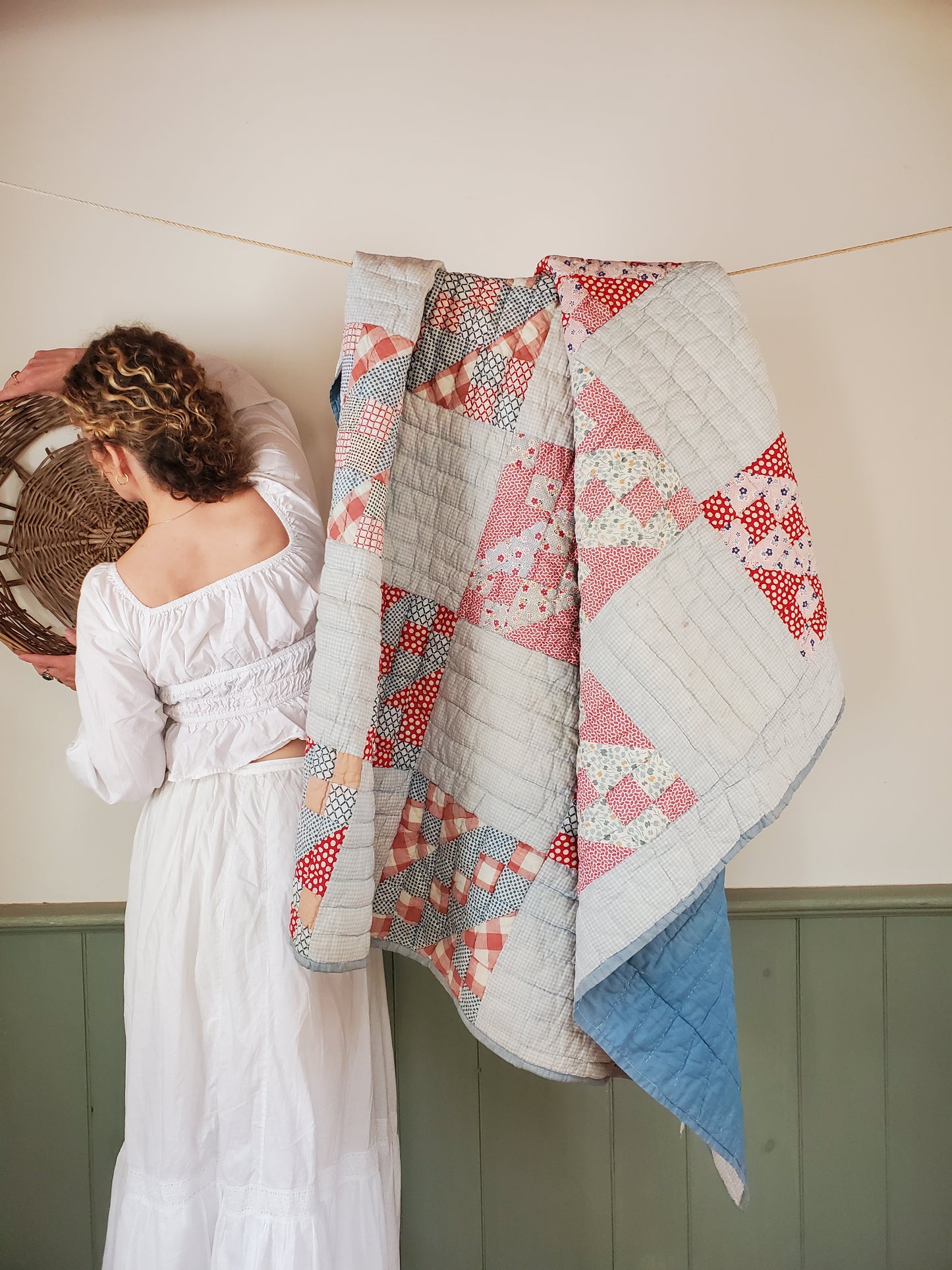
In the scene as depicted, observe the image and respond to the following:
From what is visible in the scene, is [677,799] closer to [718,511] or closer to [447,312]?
[718,511]

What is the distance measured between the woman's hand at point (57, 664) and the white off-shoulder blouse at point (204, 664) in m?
0.15

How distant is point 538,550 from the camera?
1.06 m

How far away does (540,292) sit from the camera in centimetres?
108

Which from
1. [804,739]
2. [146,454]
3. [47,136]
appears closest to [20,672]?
[146,454]

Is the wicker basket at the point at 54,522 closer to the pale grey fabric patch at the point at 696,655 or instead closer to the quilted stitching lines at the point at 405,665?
the quilted stitching lines at the point at 405,665

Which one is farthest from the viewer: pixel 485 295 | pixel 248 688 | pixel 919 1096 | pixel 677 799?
pixel 919 1096

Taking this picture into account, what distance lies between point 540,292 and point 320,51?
60 centimetres

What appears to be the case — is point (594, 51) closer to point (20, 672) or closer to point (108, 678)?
point (108, 678)

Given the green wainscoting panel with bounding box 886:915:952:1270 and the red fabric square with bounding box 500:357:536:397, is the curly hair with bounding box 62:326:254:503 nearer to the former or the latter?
the red fabric square with bounding box 500:357:536:397

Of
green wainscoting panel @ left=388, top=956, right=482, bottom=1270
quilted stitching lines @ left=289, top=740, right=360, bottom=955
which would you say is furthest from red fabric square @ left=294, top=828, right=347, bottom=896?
green wainscoting panel @ left=388, top=956, right=482, bottom=1270

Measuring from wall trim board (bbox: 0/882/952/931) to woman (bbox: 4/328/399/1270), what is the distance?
25 cm

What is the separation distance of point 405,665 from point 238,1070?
0.55 meters

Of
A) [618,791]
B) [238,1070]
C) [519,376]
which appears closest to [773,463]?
[519,376]

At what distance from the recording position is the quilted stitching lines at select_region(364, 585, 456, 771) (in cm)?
109
